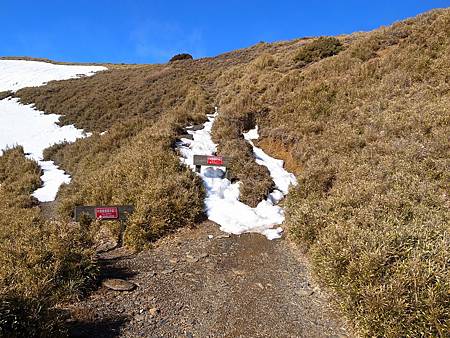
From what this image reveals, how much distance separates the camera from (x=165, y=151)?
400 inches

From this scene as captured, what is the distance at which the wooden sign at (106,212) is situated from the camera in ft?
22.7

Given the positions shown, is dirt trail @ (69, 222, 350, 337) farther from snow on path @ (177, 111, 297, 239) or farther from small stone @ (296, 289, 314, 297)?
snow on path @ (177, 111, 297, 239)

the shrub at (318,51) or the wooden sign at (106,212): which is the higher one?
the shrub at (318,51)

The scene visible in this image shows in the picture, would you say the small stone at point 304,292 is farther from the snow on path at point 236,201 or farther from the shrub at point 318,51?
the shrub at point 318,51

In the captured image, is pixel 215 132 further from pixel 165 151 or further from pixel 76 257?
pixel 76 257

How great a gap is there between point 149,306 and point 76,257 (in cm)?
149

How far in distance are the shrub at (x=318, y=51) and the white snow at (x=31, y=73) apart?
29464 millimetres

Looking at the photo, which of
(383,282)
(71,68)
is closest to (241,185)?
(383,282)

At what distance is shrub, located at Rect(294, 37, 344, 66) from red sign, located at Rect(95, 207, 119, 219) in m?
15.0

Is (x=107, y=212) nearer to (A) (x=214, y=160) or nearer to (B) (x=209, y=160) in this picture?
(B) (x=209, y=160)

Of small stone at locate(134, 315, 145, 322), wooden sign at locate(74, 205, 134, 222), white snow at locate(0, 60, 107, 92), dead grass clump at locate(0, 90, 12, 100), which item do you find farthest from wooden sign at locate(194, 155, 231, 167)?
white snow at locate(0, 60, 107, 92)

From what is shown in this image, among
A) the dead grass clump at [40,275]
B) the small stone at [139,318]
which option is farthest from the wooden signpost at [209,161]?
the small stone at [139,318]

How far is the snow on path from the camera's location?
7.69 meters

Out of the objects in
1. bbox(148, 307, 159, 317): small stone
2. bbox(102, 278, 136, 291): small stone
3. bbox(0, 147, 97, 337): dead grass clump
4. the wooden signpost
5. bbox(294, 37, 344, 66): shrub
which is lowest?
bbox(148, 307, 159, 317): small stone
